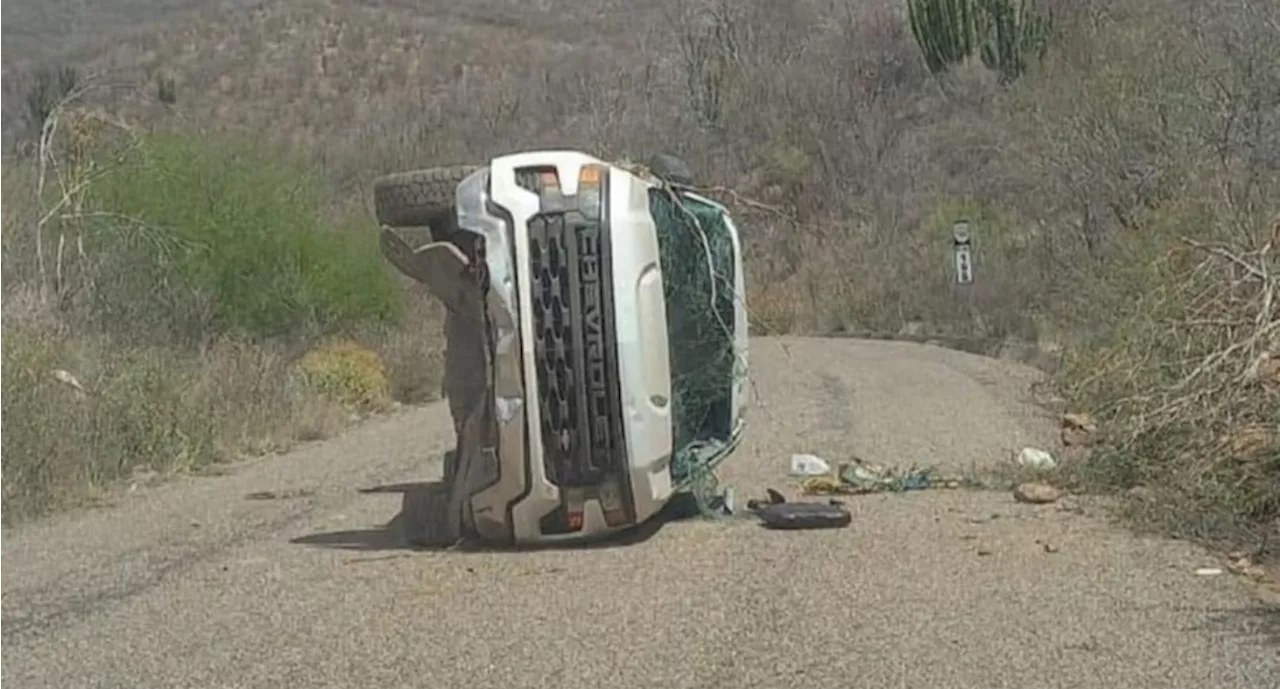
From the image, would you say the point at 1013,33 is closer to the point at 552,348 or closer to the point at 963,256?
the point at 963,256

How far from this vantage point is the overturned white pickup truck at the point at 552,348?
11.9 m

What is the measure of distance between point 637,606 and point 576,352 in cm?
216

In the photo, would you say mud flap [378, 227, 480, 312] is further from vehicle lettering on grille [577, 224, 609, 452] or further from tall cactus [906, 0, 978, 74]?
tall cactus [906, 0, 978, 74]

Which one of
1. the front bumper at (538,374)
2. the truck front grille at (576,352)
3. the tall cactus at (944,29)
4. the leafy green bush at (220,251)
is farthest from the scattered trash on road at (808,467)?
the tall cactus at (944,29)

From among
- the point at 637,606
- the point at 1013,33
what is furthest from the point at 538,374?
the point at 1013,33

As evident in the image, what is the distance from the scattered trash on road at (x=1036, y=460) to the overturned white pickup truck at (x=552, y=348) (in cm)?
363

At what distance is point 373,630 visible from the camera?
993 cm

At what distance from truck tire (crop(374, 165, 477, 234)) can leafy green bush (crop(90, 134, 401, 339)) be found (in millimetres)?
14959

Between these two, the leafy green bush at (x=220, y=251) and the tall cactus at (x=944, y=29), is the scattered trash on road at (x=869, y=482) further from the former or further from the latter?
the tall cactus at (x=944, y=29)

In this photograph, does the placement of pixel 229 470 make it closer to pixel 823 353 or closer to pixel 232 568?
pixel 232 568

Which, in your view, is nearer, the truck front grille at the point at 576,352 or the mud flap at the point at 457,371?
the truck front grille at the point at 576,352

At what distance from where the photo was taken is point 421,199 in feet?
42.5

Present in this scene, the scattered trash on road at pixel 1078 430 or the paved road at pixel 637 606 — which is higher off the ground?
the paved road at pixel 637 606

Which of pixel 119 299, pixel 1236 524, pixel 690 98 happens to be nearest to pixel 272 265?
pixel 119 299
